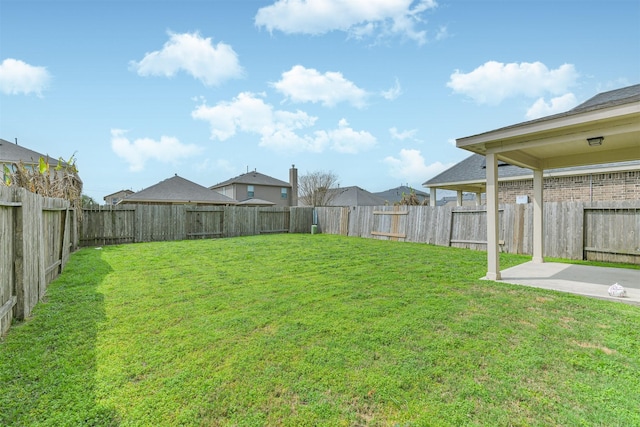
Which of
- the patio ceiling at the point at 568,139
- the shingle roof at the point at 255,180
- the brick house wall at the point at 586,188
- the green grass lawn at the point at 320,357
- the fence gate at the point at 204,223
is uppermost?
the shingle roof at the point at 255,180

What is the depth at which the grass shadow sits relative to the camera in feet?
6.31

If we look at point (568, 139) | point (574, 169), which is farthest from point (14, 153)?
point (574, 169)

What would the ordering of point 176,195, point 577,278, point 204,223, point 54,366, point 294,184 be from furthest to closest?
point 294,184
point 176,195
point 204,223
point 577,278
point 54,366

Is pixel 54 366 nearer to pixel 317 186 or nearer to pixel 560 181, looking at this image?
pixel 560 181

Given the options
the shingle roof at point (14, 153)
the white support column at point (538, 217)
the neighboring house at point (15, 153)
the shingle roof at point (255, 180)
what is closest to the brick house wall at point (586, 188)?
the white support column at point (538, 217)

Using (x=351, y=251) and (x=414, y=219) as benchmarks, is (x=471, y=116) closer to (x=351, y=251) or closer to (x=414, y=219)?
(x=414, y=219)

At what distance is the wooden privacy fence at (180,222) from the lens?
11401 millimetres

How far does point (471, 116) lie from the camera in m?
11.8

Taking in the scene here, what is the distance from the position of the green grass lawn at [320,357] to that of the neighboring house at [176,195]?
61.5ft

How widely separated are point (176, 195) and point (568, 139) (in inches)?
931

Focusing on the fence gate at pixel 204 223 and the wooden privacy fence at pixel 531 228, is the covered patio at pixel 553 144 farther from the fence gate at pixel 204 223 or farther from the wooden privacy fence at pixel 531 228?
the fence gate at pixel 204 223

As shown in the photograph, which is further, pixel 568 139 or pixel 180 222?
pixel 180 222

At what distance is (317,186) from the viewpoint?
3133 centimetres

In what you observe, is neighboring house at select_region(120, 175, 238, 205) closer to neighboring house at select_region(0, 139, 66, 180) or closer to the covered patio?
neighboring house at select_region(0, 139, 66, 180)
